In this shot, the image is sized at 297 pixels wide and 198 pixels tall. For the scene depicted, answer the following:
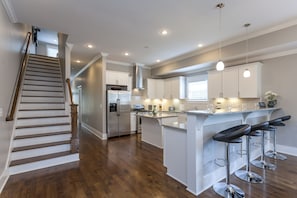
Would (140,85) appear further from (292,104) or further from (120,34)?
(292,104)

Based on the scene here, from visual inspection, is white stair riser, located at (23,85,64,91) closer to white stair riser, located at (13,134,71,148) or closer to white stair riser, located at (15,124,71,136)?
white stair riser, located at (15,124,71,136)

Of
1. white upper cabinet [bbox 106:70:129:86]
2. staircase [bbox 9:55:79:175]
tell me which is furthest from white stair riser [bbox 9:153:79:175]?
white upper cabinet [bbox 106:70:129:86]

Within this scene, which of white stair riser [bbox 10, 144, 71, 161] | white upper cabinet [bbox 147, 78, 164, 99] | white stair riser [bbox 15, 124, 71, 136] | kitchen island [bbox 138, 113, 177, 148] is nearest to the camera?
white stair riser [bbox 10, 144, 71, 161]

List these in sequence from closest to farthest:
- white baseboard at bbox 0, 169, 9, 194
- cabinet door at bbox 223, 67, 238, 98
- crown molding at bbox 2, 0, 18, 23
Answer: white baseboard at bbox 0, 169, 9, 194
crown molding at bbox 2, 0, 18, 23
cabinet door at bbox 223, 67, 238, 98

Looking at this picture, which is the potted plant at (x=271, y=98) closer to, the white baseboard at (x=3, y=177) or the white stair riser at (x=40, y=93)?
the white baseboard at (x=3, y=177)

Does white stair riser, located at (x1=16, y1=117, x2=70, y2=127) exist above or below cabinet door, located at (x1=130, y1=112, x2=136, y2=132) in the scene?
above

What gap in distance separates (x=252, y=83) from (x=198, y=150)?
3.15 m

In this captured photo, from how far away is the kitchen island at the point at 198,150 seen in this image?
2.17 m

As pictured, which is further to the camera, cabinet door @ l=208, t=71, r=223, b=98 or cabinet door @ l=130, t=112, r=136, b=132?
cabinet door @ l=130, t=112, r=136, b=132

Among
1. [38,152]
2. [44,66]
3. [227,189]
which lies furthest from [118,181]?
[44,66]

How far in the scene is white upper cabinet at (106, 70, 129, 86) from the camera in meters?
5.72

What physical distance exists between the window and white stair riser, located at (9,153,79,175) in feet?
15.3

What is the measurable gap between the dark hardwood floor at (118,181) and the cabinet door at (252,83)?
1.76 meters

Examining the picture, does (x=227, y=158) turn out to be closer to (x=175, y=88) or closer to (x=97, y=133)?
(x=175, y=88)
